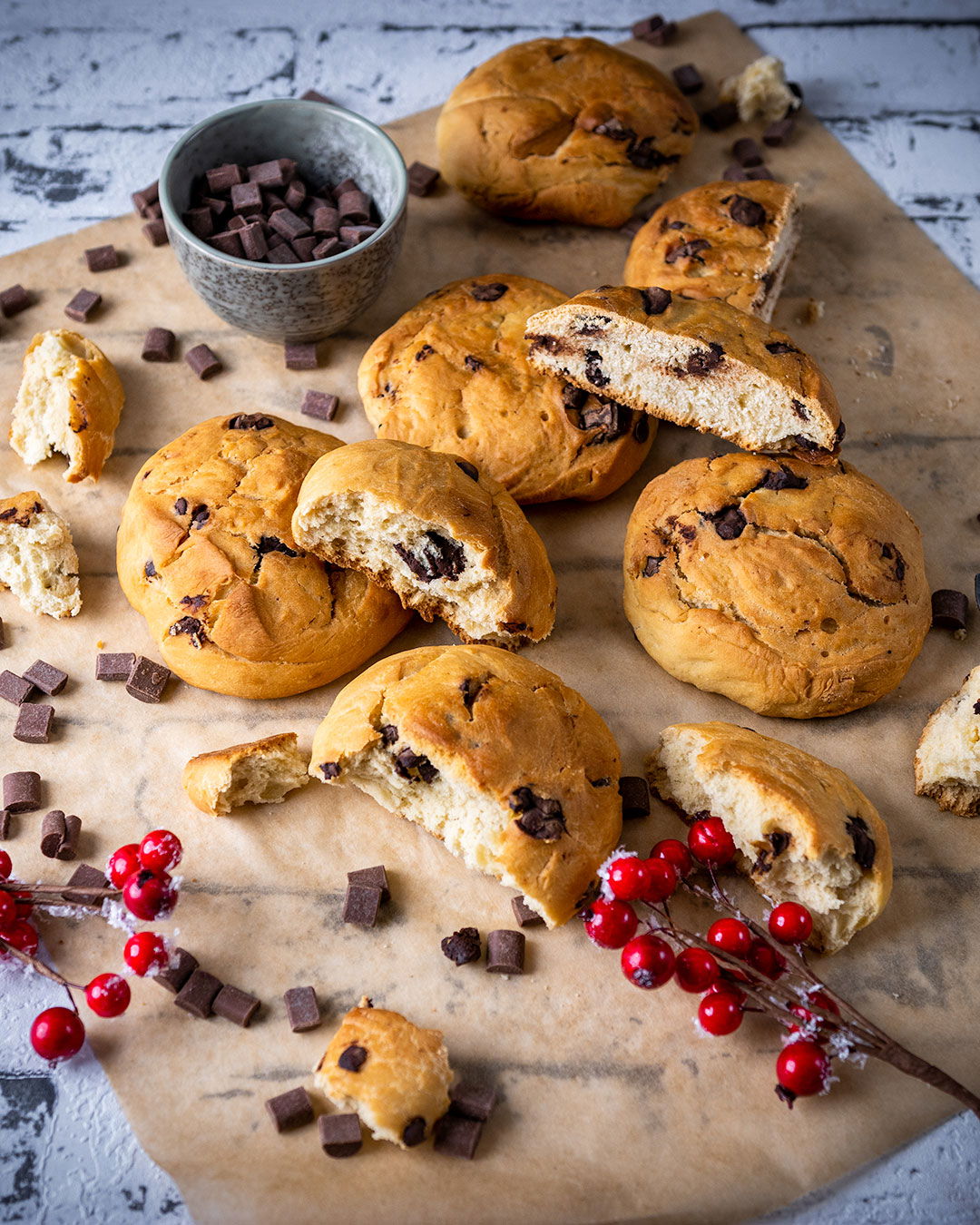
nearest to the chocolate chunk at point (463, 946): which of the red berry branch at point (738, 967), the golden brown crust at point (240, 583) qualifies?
the red berry branch at point (738, 967)

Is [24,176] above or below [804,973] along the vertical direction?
above

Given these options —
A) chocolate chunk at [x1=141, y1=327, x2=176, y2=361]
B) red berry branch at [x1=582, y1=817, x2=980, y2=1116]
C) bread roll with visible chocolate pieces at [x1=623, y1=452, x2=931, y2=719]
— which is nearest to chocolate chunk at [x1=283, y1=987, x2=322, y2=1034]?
red berry branch at [x1=582, y1=817, x2=980, y2=1116]

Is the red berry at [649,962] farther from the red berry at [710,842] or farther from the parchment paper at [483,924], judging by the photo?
the red berry at [710,842]

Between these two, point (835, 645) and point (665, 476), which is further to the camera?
point (665, 476)

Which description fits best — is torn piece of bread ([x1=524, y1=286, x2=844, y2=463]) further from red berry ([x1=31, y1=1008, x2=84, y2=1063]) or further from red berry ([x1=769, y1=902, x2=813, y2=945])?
red berry ([x1=31, y1=1008, x2=84, y2=1063])

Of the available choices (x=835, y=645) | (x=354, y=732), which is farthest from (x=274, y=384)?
(x=835, y=645)

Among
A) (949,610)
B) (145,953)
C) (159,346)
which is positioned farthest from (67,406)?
(949,610)

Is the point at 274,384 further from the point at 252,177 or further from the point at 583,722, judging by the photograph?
the point at 583,722
